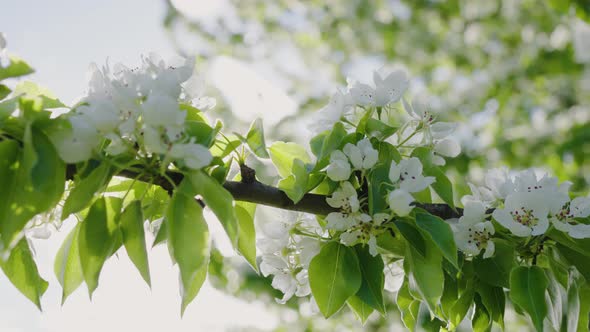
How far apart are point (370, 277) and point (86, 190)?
1.17 ft

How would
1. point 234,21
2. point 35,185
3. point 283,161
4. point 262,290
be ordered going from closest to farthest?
point 35,185
point 283,161
point 262,290
point 234,21

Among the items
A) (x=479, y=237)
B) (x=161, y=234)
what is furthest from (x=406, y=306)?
(x=161, y=234)

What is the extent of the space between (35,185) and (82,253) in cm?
9

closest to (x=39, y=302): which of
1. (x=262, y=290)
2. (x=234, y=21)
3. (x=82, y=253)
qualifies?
(x=82, y=253)

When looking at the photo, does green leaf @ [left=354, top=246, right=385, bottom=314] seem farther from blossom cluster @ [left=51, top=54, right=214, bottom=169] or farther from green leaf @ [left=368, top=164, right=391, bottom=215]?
blossom cluster @ [left=51, top=54, right=214, bottom=169]

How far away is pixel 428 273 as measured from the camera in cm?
71

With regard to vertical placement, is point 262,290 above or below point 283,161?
below

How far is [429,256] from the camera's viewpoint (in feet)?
2.36

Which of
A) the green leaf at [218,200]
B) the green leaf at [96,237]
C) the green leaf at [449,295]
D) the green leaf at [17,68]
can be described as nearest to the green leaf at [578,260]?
the green leaf at [449,295]

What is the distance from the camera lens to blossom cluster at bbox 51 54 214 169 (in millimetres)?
583

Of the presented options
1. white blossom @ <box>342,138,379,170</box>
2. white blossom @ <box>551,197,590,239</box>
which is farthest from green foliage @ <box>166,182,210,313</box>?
white blossom @ <box>551,197,590,239</box>

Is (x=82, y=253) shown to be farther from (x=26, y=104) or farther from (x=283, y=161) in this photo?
(x=283, y=161)

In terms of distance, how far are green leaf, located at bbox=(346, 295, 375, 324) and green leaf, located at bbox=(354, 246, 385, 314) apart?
2 centimetres

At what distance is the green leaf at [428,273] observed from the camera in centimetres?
69
